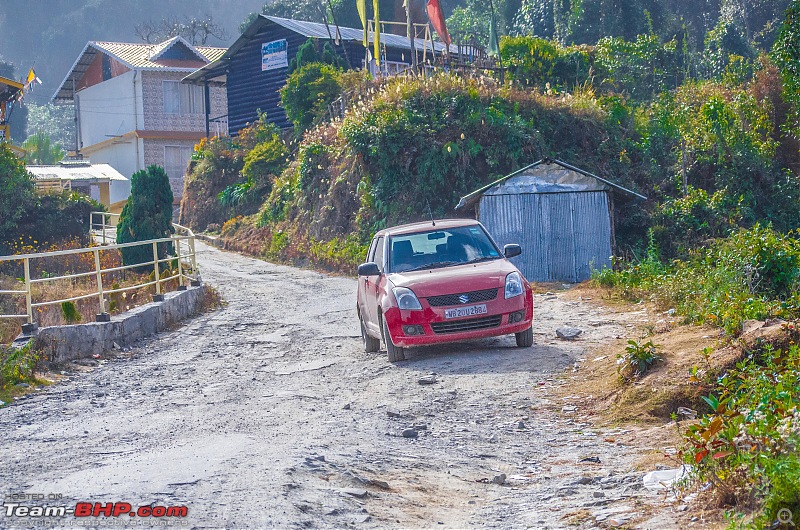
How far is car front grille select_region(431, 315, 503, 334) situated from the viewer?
11.6 metres

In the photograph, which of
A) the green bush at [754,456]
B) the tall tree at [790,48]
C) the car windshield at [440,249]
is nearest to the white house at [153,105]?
the tall tree at [790,48]

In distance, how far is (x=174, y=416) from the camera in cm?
944

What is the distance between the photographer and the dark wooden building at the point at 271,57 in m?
41.0

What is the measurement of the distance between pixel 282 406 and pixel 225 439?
1825 millimetres

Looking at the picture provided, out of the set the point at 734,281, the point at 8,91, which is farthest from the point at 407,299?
the point at 8,91

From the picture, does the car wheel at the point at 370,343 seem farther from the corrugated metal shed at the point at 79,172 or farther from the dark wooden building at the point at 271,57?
the corrugated metal shed at the point at 79,172

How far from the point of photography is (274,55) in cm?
4222

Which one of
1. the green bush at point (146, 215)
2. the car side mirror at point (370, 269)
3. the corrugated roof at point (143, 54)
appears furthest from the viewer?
the corrugated roof at point (143, 54)

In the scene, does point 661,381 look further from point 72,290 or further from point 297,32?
point 297,32

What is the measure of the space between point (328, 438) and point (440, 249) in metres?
5.40

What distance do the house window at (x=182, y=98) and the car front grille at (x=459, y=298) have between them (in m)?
44.2

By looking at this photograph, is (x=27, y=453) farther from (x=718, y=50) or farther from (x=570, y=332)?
(x=718, y=50)

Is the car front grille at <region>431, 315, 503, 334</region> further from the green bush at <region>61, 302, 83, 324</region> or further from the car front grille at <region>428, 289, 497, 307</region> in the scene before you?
the green bush at <region>61, 302, 83, 324</region>

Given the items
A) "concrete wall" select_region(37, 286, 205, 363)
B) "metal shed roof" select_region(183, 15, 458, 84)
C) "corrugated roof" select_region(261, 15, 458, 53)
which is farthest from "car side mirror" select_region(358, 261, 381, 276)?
"corrugated roof" select_region(261, 15, 458, 53)
